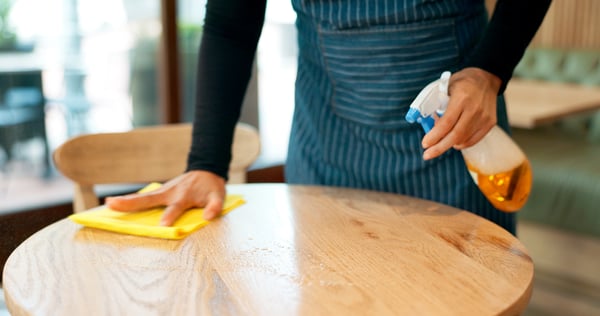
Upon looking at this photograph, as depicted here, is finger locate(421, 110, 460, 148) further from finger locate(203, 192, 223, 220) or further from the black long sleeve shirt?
finger locate(203, 192, 223, 220)

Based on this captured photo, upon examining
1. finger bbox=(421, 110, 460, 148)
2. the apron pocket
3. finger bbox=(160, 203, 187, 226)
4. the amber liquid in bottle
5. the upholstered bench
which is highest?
the apron pocket

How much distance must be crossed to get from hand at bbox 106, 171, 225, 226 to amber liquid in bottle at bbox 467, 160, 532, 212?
0.43 m

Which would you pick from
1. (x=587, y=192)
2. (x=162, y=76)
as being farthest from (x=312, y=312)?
(x=162, y=76)

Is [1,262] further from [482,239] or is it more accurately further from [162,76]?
[162,76]

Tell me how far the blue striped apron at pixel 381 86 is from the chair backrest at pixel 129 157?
39cm

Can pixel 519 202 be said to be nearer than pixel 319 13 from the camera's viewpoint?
Yes

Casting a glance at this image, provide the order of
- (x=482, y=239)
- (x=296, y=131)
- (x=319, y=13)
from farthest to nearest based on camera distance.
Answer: (x=296, y=131) < (x=319, y=13) < (x=482, y=239)

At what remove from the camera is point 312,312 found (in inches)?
28.3

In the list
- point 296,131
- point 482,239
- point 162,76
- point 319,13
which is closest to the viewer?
point 482,239

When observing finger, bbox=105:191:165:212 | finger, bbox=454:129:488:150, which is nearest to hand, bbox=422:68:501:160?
finger, bbox=454:129:488:150

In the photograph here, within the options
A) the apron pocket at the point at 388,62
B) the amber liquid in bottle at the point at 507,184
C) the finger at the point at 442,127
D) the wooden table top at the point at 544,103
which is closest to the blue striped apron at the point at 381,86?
the apron pocket at the point at 388,62

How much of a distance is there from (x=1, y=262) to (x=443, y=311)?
2.54 feet

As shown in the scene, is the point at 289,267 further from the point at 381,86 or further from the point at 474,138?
the point at 381,86

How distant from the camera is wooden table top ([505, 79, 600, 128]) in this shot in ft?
8.01
